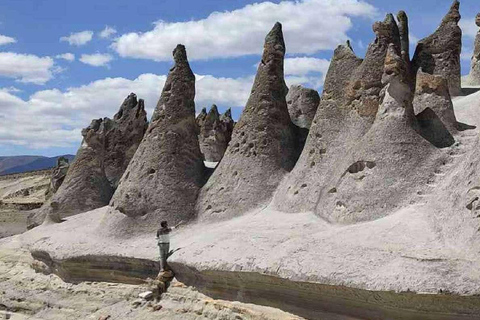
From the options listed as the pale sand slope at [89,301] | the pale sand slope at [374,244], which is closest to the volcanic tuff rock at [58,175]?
the pale sand slope at [89,301]

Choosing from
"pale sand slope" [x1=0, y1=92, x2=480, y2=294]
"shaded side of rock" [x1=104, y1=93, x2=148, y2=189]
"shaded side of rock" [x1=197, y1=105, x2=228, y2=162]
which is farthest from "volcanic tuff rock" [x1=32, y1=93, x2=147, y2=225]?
"pale sand slope" [x1=0, y1=92, x2=480, y2=294]

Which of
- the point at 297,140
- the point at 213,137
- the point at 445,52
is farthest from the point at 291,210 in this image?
the point at 213,137

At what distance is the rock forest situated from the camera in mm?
7574

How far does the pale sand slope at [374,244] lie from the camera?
6969mm

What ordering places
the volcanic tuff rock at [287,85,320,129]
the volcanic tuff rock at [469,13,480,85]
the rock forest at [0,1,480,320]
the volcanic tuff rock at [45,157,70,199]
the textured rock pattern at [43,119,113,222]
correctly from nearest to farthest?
the rock forest at [0,1,480,320], the volcanic tuff rock at [287,85,320,129], the textured rock pattern at [43,119,113,222], the volcanic tuff rock at [469,13,480,85], the volcanic tuff rock at [45,157,70,199]

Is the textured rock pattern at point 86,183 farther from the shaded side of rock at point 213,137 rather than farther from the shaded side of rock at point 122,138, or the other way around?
the shaded side of rock at point 213,137

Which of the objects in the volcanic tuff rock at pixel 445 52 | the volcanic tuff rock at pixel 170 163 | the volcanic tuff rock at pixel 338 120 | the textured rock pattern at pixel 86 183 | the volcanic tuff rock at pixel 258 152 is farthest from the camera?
the textured rock pattern at pixel 86 183

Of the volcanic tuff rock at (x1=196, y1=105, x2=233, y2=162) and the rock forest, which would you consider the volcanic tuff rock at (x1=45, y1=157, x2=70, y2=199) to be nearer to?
the rock forest

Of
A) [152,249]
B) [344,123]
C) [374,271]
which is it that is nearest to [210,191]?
[152,249]

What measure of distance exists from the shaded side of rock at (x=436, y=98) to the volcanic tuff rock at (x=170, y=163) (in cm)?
475

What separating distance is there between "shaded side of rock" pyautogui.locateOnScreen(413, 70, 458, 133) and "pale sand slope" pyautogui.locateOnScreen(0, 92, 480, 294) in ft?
1.22

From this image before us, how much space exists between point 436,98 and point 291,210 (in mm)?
3081

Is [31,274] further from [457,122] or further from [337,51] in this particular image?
[457,122]

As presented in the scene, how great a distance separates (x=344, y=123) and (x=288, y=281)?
3.96 meters
